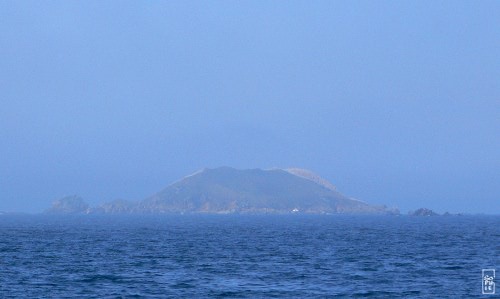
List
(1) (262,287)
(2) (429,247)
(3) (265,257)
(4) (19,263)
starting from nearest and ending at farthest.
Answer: (1) (262,287) < (4) (19,263) < (3) (265,257) < (2) (429,247)

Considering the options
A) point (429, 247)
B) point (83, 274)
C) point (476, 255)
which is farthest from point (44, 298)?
point (429, 247)

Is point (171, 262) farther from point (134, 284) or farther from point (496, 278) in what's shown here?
point (496, 278)

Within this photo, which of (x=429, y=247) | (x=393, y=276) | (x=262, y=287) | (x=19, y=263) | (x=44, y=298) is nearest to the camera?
(x=44, y=298)

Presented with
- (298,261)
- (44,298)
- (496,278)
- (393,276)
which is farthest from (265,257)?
(44,298)

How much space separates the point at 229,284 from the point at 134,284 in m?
7.10

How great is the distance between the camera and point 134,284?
198 feet

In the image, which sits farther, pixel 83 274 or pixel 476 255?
pixel 476 255

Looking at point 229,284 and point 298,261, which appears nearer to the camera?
point 229,284

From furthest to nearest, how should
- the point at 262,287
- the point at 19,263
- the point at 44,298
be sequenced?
the point at 19,263 → the point at 262,287 → the point at 44,298

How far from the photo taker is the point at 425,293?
182 feet

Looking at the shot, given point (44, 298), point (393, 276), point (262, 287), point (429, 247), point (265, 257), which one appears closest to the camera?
point (44, 298)

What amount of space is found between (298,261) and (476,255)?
20.8 metres

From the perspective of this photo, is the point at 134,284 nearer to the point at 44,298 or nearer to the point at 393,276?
the point at 44,298

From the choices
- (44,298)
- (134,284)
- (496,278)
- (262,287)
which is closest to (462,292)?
(496,278)
